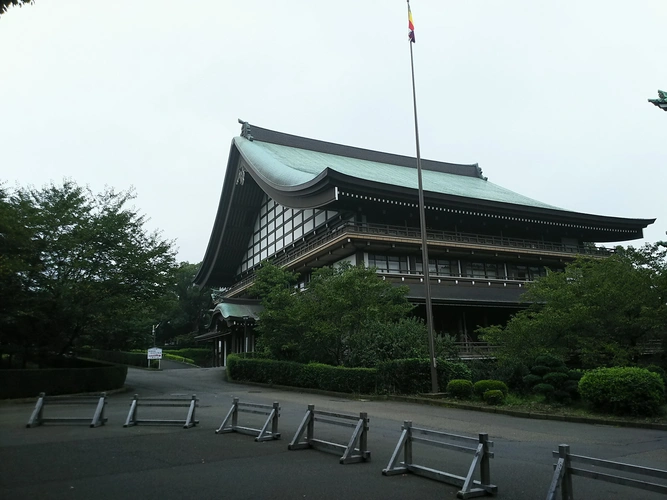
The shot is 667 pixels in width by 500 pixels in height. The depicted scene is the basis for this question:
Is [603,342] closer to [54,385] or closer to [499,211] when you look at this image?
[499,211]

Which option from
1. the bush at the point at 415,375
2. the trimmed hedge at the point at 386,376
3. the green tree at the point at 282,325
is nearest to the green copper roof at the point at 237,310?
the green tree at the point at 282,325

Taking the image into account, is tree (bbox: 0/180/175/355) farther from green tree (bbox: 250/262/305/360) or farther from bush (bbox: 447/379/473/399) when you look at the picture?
bush (bbox: 447/379/473/399)

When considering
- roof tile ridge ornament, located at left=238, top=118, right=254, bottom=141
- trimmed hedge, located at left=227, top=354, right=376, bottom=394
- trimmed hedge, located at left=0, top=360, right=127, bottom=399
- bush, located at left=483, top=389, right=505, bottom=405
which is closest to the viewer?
bush, located at left=483, top=389, right=505, bottom=405

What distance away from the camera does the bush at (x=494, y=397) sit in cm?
1473

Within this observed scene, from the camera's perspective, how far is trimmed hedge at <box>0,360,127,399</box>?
60.6 feet

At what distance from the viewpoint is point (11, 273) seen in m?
17.8

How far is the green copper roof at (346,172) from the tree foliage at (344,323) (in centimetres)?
984

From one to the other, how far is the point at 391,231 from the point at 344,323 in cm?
995

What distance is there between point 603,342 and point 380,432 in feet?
34.8

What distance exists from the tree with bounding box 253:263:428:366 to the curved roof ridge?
2129 centimetres

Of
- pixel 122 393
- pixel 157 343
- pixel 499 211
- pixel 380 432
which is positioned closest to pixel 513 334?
pixel 380 432

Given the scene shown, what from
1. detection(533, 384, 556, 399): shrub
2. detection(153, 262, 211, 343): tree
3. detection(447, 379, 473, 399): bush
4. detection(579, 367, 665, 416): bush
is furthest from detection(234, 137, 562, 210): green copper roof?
detection(153, 262, 211, 343): tree

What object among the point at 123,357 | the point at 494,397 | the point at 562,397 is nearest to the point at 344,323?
the point at 494,397

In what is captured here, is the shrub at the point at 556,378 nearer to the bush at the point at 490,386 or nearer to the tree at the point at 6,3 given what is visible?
the bush at the point at 490,386
